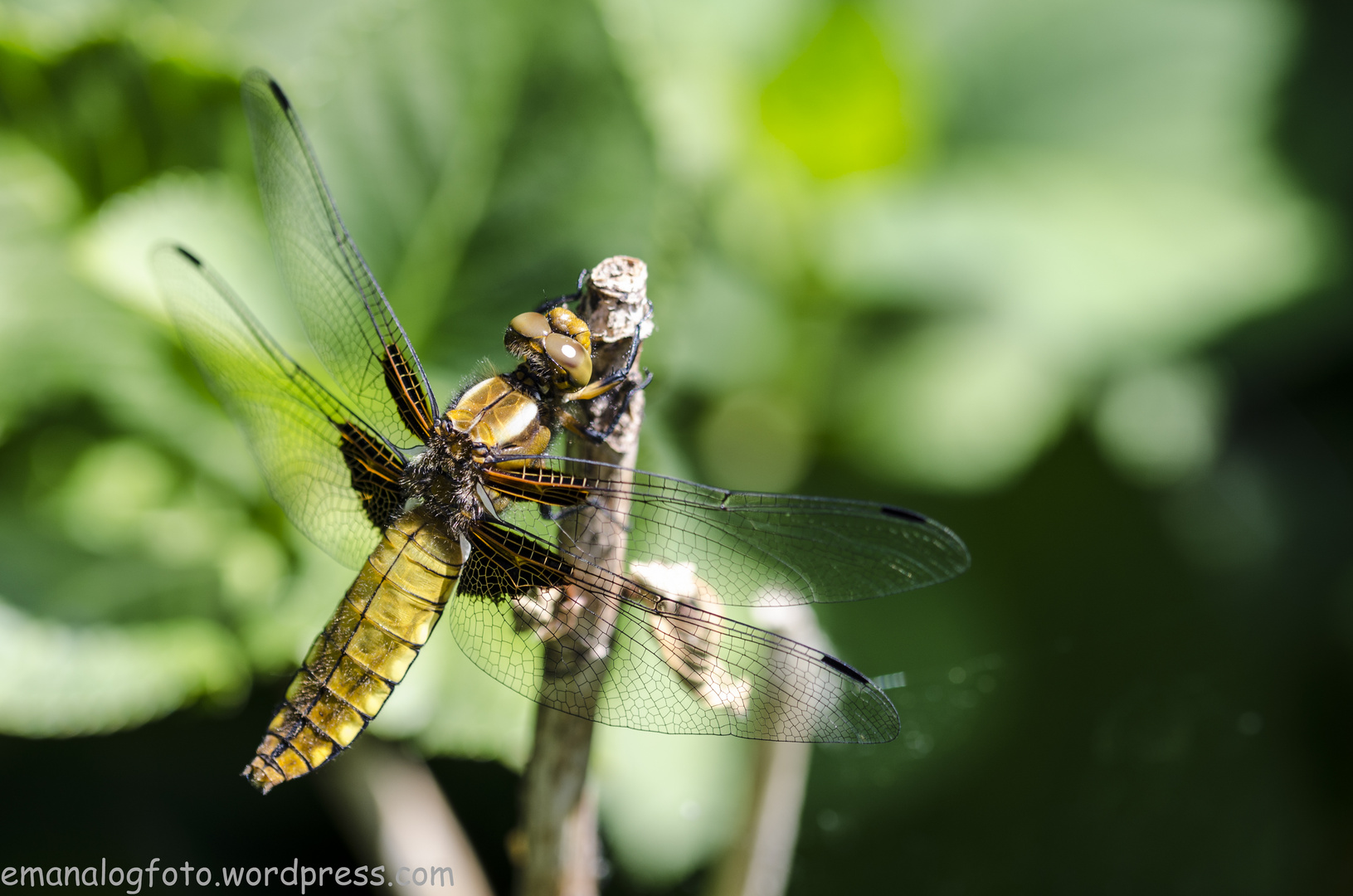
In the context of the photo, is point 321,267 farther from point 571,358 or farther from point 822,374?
point 822,374

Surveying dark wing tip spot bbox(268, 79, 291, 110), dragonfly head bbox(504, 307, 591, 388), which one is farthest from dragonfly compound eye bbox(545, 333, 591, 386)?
dark wing tip spot bbox(268, 79, 291, 110)

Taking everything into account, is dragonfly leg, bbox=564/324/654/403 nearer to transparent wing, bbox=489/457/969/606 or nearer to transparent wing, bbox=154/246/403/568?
transparent wing, bbox=489/457/969/606

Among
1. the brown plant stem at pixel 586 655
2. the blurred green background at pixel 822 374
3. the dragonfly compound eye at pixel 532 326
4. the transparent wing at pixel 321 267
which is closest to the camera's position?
the brown plant stem at pixel 586 655

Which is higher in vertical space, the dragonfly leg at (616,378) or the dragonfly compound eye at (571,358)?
the dragonfly compound eye at (571,358)

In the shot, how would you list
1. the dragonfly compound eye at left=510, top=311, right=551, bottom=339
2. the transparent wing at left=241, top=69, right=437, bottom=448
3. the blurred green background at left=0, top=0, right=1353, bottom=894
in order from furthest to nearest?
1. the blurred green background at left=0, top=0, right=1353, bottom=894
2. the transparent wing at left=241, top=69, right=437, bottom=448
3. the dragonfly compound eye at left=510, top=311, right=551, bottom=339

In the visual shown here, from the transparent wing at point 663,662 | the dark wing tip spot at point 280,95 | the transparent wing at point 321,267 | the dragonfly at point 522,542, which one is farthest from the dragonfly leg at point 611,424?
the dark wing tip spot at point 280,95

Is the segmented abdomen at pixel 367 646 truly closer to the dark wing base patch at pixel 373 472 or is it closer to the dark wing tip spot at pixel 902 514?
the dark wing base patch at pixel 373 472
